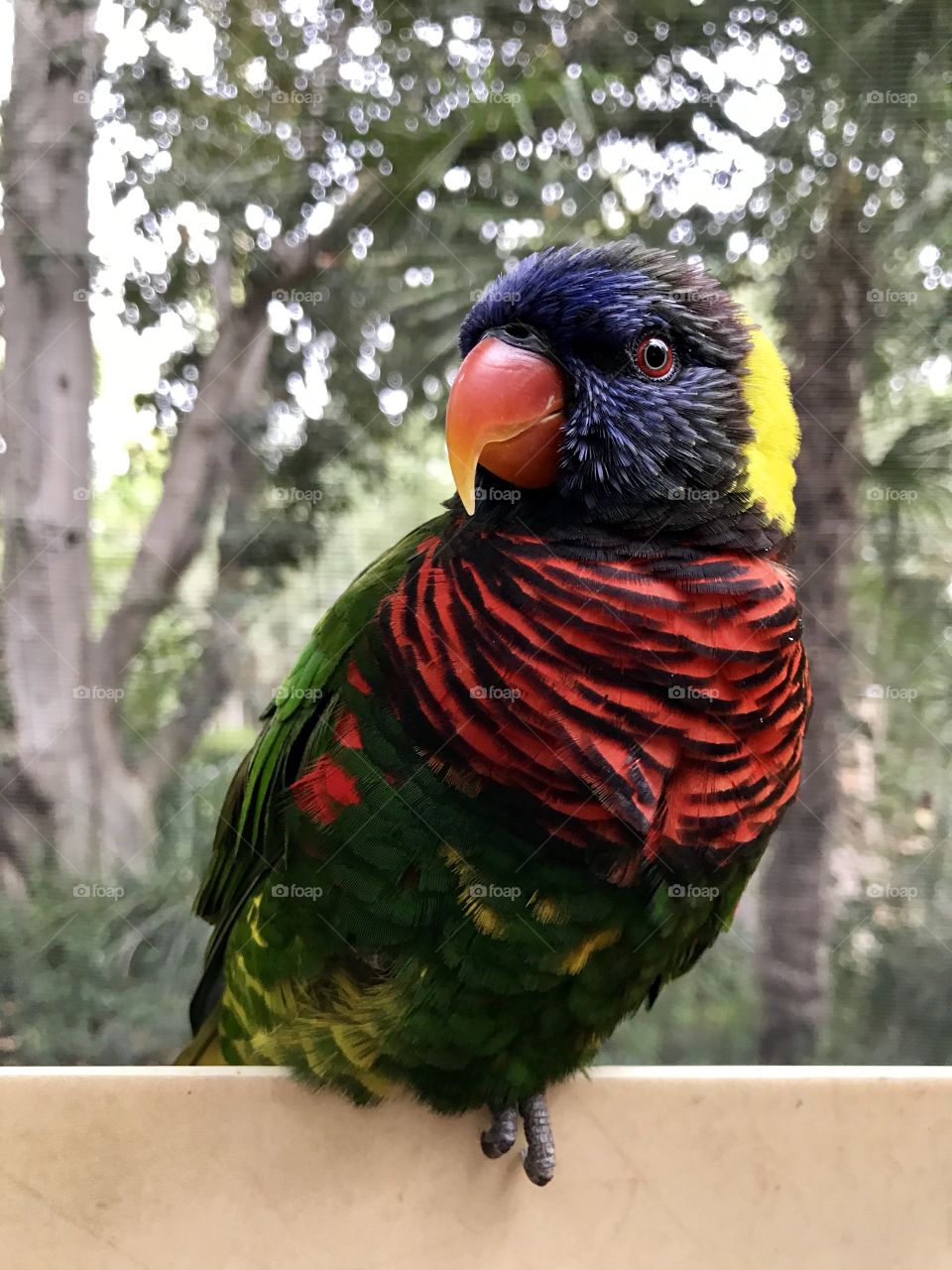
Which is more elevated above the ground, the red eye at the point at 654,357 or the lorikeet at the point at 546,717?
the red eye at the point at 654,357

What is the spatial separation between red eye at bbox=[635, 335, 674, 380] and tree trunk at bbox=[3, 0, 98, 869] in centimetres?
122

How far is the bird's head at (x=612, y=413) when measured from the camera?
82 centimetres

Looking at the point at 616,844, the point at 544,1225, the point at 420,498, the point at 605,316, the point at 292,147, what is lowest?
the point at 544,1225

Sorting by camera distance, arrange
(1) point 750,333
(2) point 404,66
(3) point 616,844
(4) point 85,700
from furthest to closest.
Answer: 1. (4) point 85,700
2. (2) point 404,66
3. (1) point 750,333
4. (3) point 616,844

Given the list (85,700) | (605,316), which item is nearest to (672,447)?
(605,316)

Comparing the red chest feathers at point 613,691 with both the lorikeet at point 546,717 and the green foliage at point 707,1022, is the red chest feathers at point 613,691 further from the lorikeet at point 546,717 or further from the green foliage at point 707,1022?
the green foliage at point 707,1022

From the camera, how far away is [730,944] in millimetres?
1726

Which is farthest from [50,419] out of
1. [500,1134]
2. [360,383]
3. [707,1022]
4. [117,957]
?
[707,1022]

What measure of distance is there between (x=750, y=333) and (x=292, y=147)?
108 cm

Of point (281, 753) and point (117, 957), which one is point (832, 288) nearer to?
point (281, 753)

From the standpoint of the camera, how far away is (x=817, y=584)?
1.63 metres

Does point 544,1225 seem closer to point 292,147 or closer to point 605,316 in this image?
point 605,316

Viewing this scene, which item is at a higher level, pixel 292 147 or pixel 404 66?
pixel 404 66

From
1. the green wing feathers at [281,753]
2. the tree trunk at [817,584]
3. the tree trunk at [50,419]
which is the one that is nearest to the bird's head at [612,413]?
the green wing feathers at [281,753]
